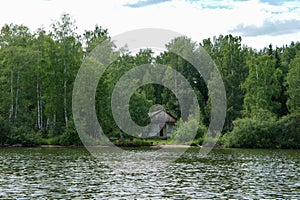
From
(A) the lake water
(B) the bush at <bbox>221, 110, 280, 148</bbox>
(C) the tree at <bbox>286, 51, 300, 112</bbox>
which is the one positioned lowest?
(A) the lake water

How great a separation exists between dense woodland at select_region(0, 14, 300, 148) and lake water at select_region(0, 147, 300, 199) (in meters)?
21.7

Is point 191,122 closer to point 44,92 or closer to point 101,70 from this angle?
point 101,70

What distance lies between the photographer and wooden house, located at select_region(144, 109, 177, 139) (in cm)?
8019

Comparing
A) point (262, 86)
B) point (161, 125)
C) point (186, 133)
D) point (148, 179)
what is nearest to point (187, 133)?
point (186, 133)

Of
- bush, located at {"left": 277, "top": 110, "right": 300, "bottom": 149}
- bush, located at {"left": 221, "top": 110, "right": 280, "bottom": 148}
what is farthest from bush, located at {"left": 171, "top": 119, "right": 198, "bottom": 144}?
bush, located at {"left": 277, "top": 110, "right": 300, "bottom": 149}

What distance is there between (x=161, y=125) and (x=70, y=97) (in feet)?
59.0

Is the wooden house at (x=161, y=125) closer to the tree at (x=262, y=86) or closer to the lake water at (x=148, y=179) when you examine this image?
the tree at (x=262, y=86)

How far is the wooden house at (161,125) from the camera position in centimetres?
8019

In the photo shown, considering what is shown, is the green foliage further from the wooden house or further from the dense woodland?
the wooden house

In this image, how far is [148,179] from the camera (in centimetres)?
2881

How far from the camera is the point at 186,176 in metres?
30.3

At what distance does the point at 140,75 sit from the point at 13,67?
114 ft

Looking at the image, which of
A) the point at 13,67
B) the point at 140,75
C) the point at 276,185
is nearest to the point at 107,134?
the point at 13,67

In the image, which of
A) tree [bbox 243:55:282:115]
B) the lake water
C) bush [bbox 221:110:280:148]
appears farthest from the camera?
tree [bbox 243:55:282:115]
